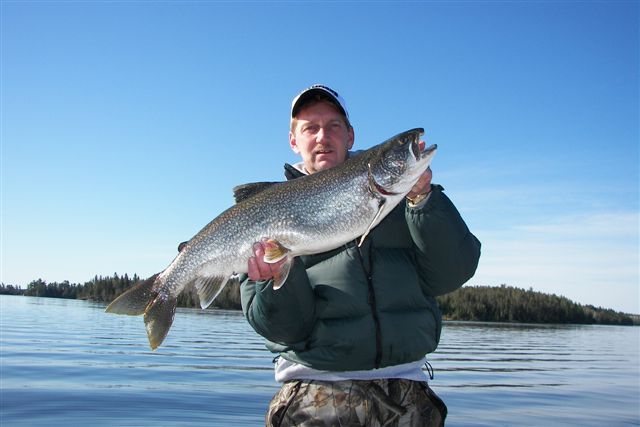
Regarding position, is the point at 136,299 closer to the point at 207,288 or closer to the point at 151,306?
the point at 151,306

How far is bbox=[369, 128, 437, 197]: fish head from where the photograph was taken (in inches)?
162

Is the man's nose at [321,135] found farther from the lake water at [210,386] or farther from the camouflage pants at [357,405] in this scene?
the lake water at [210,386]

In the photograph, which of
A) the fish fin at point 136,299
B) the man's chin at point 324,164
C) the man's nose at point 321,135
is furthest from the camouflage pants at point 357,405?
the man's nose at point 321,135

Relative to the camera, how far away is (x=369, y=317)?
397 cm

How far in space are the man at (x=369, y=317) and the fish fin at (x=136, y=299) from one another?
89 centimetres

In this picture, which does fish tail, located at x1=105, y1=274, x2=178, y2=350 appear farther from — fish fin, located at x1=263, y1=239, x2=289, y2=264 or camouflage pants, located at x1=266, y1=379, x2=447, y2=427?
camouflage pants, located at x1=266, y1=379, x2=447, y2=427

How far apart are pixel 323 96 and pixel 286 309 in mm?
1995

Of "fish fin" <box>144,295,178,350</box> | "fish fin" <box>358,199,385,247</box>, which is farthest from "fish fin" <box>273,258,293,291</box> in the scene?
"fish fin" <box>144,295,178,350</box>

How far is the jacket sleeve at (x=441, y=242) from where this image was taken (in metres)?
4.02

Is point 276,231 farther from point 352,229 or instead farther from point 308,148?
point 308,148

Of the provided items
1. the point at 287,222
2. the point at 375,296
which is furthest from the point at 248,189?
the point at 375,296

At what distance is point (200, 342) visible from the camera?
23609mm

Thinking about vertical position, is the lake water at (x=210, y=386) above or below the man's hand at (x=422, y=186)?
below

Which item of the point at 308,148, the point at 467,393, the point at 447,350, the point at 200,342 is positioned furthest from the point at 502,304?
the point at 308,148
